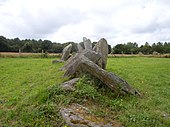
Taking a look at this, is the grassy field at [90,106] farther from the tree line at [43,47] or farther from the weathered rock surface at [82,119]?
the tree line at [43,47]

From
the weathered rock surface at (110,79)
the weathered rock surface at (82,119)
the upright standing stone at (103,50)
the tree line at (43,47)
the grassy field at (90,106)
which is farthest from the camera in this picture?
the tree line at (43,47)

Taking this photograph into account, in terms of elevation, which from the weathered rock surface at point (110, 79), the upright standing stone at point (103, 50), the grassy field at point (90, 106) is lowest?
the grassy field at point (90, 106)

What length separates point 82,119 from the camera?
519 cm

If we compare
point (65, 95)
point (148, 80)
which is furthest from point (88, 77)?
point (148, 80)

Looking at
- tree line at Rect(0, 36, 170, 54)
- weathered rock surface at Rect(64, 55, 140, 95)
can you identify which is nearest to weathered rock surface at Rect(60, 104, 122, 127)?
weathered rock surface at Rect(64, 55, 140, 95)

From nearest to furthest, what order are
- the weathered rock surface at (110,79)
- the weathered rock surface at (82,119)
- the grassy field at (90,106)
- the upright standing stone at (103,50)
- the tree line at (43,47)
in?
1. the weathered rock surface at (82,119)
2. the grassy field at (90,106)
3. the weathered rock surface at (110,79)
4. the upright standing stone at (103,50)
5. the tree line at (43,47)

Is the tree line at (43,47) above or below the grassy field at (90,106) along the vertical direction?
above

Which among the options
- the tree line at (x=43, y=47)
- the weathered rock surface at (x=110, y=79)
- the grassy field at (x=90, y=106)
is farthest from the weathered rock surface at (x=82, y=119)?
the tree line at (x=43, y=47)

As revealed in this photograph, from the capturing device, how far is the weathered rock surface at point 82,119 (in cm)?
504

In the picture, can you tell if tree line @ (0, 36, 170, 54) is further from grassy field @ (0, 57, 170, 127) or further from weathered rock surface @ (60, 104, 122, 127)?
weathered rock surface @ (60, 104, 122, 127)

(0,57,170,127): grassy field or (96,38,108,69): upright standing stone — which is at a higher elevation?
(96,38,108,69): upright standing stone

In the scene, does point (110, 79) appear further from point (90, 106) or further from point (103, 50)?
point (103, 50)

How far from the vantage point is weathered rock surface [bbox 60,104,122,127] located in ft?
16.5

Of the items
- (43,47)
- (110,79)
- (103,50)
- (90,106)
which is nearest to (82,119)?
(90,106)
